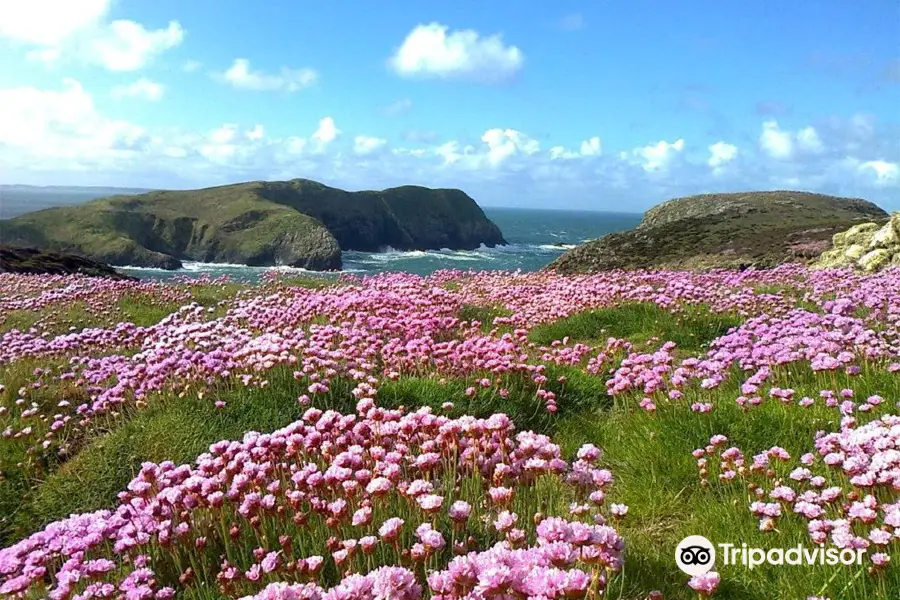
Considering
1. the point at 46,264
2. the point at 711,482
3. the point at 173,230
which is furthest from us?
the point at 173,230

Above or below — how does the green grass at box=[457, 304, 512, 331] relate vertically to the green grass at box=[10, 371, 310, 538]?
above

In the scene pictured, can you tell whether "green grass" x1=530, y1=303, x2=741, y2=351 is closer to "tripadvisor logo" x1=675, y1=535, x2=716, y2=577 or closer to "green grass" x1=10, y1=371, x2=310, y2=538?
"green grass" x1=10, y1=371, x2=310, y2=538

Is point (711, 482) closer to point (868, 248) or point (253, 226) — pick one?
point (868, 248)

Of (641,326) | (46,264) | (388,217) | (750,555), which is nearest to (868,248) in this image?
(641,326)

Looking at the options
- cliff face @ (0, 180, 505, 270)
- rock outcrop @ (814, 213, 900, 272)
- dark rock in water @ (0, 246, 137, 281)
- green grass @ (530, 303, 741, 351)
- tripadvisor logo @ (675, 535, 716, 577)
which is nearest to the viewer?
tripadvisor logo @ (675, 535, 716, 577)

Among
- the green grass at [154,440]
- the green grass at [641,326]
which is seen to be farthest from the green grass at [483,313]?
the green grass at [154,440]

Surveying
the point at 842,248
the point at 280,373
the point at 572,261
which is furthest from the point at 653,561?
the point at 572,261

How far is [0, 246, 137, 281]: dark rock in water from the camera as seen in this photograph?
79.2 feet

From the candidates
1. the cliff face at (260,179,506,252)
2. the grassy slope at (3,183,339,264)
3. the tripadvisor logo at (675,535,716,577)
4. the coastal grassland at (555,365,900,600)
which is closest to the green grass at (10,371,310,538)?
the coastal grassland at (555,365,900,600)

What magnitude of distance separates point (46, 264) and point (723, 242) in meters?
28.7

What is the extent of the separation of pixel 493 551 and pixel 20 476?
20.0 feet

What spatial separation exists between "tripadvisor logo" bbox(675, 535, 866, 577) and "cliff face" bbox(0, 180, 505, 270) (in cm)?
12409

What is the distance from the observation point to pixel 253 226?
142500mm

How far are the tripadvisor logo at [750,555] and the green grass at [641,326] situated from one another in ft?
20.1
